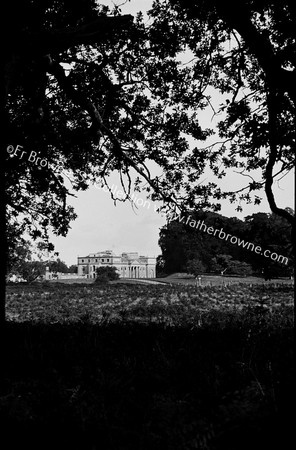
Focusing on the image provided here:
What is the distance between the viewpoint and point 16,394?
4547mm

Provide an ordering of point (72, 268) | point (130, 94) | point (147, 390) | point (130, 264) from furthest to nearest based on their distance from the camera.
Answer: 1. point (72, 268)
2. point (130, 264)
3. point (130, 94)
4. point (147, 390)

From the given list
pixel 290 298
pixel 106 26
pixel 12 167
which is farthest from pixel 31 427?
pixel 290 298

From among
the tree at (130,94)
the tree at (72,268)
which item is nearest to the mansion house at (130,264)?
the tree at (72,268)

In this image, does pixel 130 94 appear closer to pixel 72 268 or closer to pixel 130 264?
pixel 130 264

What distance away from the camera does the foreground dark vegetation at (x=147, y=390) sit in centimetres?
322

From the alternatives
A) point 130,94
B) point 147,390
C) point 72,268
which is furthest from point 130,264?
point 147,390

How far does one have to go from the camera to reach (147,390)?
176 inches

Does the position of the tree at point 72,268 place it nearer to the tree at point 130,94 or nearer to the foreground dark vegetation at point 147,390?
the tree at point 130,94

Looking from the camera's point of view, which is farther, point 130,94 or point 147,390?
point 130,94

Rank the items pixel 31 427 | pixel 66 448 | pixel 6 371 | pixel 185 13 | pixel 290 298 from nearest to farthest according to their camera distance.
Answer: pixel 66 448, pixel 31 427, pixel 6 371, pixel 185 13, pixel 290 298

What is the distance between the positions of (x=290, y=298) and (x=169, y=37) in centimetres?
1695

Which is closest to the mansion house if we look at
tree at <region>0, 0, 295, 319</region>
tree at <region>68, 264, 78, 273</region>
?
tree at <region>68, 264, 78, 273</region>

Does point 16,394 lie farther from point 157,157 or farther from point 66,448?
point 157,157

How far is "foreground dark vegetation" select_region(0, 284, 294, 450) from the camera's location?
322cm
